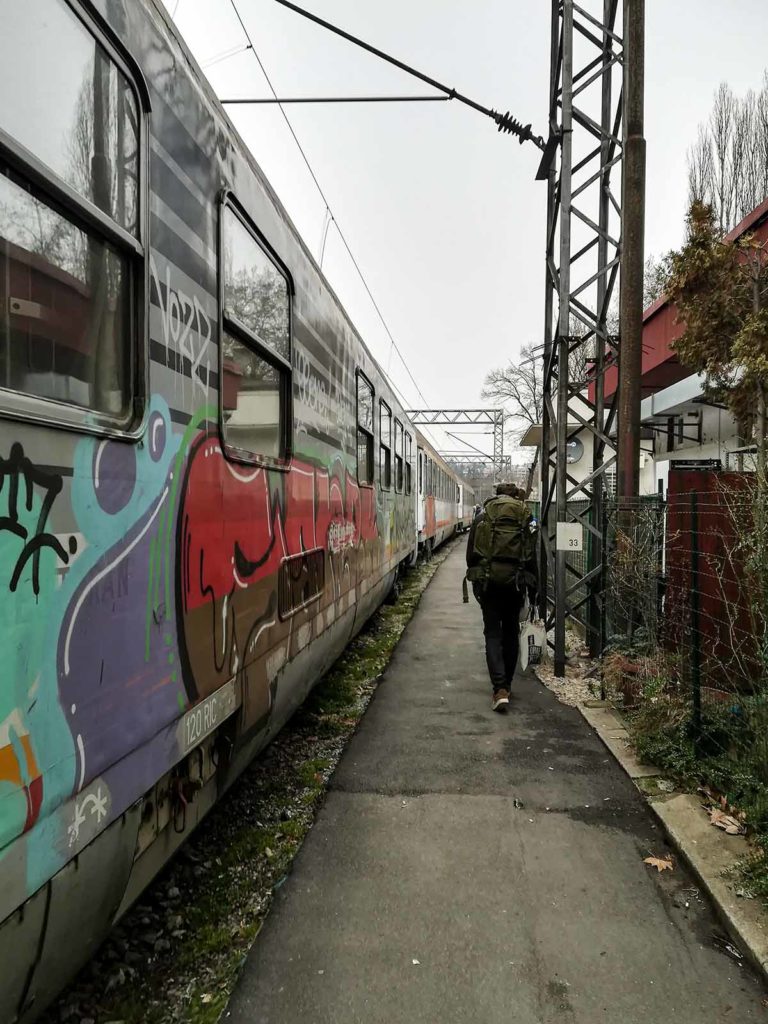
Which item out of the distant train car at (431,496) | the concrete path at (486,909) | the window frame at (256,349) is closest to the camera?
the concrete path at (486,909)

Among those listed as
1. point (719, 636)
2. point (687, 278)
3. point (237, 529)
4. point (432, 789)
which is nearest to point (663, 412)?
point (687, 278)

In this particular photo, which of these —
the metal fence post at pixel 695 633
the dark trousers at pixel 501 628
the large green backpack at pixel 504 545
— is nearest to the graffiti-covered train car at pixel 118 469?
the metal fence post at pixel 695 633

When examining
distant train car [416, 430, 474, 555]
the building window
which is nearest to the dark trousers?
the building window

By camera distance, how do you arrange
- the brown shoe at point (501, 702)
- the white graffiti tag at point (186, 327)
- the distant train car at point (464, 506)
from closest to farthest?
the white graffiti tag at point (186, 327) < the brown shoe at point (501, 702) < the distant train car at point (464, 506)

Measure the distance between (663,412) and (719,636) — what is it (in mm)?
10629

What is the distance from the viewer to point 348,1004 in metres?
2.29

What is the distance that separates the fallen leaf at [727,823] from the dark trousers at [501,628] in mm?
2287

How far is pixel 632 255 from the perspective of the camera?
6340 millimetres

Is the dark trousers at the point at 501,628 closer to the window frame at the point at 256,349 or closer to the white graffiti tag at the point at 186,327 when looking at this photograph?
the window frame at the point at 256,349

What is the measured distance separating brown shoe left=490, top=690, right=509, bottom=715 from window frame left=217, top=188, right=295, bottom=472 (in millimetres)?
2874

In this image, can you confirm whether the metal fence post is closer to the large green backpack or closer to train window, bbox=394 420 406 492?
the large green backpack

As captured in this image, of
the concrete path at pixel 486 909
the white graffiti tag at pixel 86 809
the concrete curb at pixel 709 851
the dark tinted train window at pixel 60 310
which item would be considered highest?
the dark tinted train window at pixel 60 310

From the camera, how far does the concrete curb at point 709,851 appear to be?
8.41 ft

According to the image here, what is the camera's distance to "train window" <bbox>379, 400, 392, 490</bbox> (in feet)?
26.1
